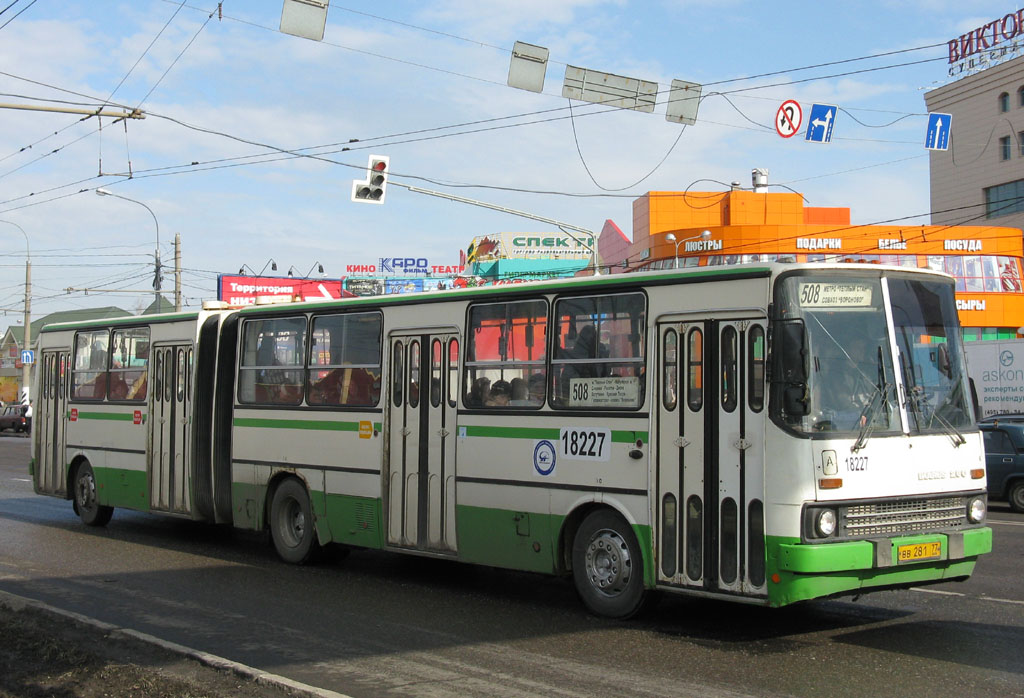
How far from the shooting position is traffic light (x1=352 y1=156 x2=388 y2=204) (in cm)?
2105

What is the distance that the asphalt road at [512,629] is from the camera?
23.8 feet

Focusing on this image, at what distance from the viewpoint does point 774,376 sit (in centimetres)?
821

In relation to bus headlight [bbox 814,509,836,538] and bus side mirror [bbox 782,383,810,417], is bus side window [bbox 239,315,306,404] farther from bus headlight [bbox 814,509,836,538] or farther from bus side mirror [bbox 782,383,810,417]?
bus headlight [bbox 814,509,836,538]

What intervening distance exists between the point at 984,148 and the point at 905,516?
209 ft

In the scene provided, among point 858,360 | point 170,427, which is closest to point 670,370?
point 858,360

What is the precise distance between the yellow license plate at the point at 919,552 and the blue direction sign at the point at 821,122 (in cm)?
1474

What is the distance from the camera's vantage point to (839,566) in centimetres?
788

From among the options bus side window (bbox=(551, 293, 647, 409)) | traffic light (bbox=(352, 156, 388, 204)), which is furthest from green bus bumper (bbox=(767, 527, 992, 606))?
traffic light (bbox=(352, 156, 388, 204))

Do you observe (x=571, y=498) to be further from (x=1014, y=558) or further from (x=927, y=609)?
(x=1014, y=558)

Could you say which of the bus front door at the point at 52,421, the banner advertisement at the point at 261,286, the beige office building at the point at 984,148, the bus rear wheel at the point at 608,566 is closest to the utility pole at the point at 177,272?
the banner advertisement at the point at 261,286

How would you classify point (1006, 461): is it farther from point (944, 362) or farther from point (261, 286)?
point (261, 286)

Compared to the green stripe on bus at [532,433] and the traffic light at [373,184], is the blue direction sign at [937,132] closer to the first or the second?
the traffic light at [373,184]

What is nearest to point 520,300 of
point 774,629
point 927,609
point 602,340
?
point 602,340

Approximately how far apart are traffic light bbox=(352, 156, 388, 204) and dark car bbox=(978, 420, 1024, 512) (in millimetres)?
11862
